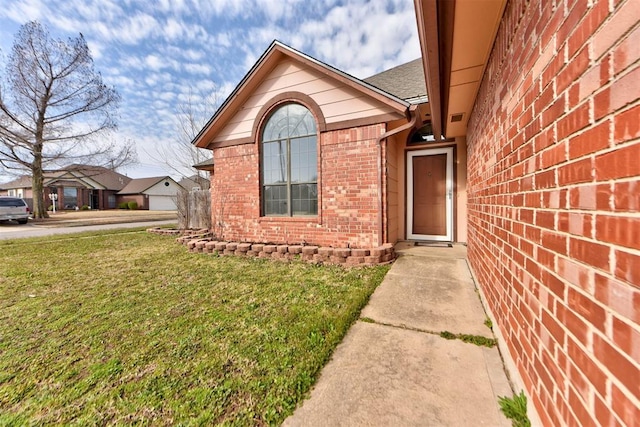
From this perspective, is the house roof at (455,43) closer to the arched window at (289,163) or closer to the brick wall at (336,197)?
the brick wall at (336,197)

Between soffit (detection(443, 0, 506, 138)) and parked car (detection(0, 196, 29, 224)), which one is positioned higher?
soffit (detection(443, 0, 506, 138))

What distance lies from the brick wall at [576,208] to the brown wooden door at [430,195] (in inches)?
175

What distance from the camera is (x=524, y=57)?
1.58 metres

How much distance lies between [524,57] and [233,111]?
615 centimetres

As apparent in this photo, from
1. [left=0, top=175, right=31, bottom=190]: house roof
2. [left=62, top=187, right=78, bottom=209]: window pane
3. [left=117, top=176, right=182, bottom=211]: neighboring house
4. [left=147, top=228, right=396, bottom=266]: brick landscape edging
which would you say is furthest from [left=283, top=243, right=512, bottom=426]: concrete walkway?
[left=0, top=175, right=31, bottom=190]: house roof

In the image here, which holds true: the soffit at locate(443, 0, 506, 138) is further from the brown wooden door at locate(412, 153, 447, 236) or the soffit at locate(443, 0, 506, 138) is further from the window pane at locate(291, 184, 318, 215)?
the window pane at locate(291, 184, 318, 215)

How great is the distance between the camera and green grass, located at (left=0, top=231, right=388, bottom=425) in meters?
1.62

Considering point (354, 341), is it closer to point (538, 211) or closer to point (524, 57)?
point (538, 211)

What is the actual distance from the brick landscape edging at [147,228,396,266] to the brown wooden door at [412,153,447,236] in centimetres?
184

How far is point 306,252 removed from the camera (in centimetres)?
508

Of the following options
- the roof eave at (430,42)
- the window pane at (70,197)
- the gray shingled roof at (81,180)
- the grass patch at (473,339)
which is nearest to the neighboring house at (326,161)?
the roof eave at (430,42)

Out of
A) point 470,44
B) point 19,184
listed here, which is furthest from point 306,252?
point 19,184

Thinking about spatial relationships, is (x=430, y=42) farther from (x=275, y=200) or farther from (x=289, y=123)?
(x=275, y=200)

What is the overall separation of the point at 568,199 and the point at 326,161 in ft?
14.7
